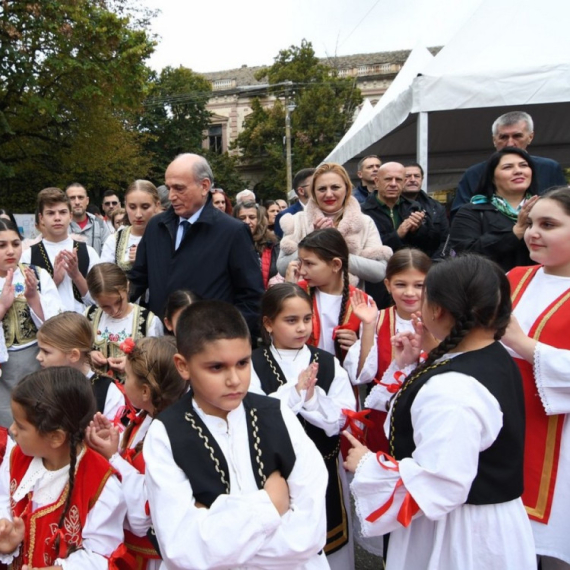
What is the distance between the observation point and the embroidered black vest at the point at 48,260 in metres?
4.46

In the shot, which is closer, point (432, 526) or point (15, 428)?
point (432, 526)

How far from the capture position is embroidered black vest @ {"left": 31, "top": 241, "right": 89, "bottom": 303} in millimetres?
4465

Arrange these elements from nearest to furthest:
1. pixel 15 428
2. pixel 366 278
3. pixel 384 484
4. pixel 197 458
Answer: pixel 197 458
pixel 384 484
pixel 15 428
pixel 366 278

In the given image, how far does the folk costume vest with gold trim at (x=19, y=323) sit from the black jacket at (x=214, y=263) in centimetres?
93

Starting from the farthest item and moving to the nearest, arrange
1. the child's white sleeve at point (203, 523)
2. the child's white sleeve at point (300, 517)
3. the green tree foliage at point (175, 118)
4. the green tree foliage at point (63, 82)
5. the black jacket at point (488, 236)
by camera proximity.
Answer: the green tree foliage at point (175, 118), the green tree foliage at point (63, 82), the black jacket at point (488, 236), the child's white sleeve at point (300, 517), the child's white sleeve at point (203, 523)

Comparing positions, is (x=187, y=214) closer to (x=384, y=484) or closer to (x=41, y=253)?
(x=41, y=253)

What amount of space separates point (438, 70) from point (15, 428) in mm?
4545

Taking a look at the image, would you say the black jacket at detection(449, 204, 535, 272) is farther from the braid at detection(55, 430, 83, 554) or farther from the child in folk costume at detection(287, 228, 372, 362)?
the braid at detection(55, 430, 83, 554)

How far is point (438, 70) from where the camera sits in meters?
5.18

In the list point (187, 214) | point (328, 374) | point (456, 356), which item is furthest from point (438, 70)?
point (456, 356)

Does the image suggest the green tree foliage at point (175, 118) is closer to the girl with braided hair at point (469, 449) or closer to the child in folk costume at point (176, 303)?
the child in folk costume at point (176, 303)

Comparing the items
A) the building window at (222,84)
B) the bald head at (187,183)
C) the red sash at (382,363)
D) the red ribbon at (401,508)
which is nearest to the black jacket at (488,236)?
the red sash at (382,363)

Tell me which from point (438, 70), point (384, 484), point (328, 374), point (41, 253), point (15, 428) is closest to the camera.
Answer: point (384, 484)

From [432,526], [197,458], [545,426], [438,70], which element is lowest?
[432,526]
